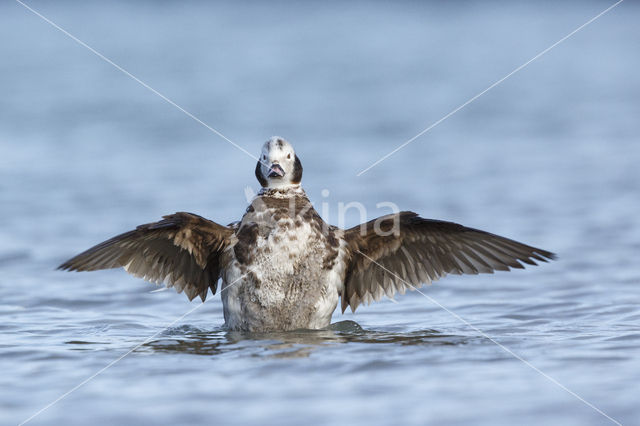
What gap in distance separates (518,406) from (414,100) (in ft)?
48.0

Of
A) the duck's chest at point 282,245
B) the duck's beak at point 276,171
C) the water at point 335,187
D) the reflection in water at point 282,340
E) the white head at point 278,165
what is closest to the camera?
the water at point 335,187

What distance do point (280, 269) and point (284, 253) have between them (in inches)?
5.0

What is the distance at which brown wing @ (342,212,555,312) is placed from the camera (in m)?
7.49

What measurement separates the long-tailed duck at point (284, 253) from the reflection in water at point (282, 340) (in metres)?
0.16

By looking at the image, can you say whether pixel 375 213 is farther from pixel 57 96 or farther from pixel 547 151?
pixel 57 96

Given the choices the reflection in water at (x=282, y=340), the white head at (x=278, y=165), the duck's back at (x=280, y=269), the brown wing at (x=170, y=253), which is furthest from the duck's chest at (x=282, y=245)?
the reflection in water at (x=282, y=340)

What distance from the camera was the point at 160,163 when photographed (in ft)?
51.5

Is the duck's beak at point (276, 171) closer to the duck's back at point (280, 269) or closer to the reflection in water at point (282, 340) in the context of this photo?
the duck's back at point (280, 269)

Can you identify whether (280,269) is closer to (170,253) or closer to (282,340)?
(282,340)

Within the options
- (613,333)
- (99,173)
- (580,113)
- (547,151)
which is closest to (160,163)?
(99,173)

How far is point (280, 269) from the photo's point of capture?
292 inches

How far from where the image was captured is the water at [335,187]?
5.85 m

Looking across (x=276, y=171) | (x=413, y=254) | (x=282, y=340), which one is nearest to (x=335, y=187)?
(x=413, y=254)

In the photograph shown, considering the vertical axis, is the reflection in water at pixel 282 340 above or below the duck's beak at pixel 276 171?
below
